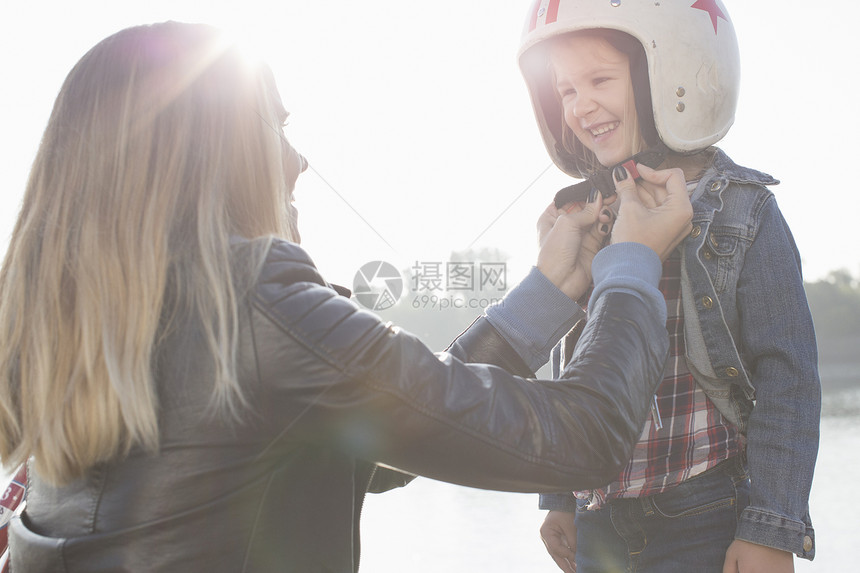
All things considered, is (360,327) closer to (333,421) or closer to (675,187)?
(333,421)

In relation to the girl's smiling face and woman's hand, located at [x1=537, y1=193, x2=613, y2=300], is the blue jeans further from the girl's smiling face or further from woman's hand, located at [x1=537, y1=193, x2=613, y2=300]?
the girl's smiling face

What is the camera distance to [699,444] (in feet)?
5.48

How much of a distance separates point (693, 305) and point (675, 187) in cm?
29

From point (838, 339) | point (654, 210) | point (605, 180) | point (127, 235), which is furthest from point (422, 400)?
point (838, 339)

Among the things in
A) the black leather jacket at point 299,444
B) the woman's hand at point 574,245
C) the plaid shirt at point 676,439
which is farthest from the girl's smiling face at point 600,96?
the black leather jacket at point 299,444

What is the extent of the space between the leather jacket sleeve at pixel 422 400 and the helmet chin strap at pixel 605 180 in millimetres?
730

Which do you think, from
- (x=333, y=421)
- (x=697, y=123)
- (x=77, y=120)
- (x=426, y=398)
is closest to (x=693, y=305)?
(x=697, y=123)

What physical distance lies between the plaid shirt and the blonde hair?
1.04 meters

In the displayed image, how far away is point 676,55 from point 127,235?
1514 mm

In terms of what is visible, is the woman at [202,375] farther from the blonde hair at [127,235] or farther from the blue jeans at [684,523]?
the blue jeans at [684,523]

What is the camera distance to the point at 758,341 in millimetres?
1615

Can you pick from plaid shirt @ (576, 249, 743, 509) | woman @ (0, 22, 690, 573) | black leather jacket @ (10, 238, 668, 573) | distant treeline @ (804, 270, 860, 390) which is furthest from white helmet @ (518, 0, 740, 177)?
distant treeline @ (804, 270, 860, 390)

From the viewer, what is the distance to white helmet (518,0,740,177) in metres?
1.89

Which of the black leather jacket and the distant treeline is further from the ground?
the black leather jacket
